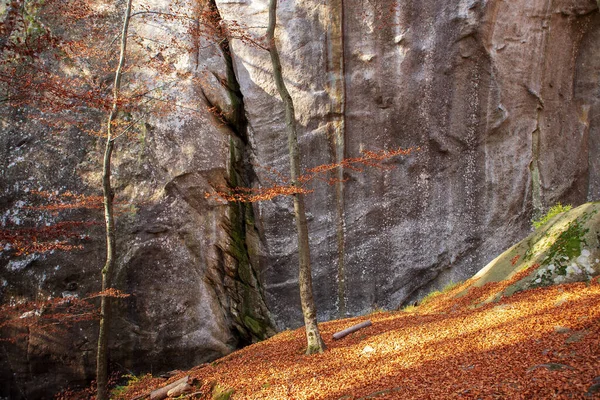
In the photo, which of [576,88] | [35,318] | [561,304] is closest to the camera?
[561,304]

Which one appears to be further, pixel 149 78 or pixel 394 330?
pixel 149 78

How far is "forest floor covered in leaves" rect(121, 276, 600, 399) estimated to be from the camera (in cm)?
499

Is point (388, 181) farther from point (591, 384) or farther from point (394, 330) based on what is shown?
point (591, 384)

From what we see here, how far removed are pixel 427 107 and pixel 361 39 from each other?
2850 millimetres

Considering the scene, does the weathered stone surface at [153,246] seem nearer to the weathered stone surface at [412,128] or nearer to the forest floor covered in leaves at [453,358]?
the weathered stone surface at [412,128]

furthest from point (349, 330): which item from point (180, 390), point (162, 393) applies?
point (162, 393)

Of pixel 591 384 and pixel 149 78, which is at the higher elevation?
pixel 149 78

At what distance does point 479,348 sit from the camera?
646 cm

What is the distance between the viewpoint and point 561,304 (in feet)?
23.7

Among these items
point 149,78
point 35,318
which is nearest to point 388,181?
point 149,78

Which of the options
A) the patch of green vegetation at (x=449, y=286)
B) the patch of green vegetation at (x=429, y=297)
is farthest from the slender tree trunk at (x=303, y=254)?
the patch of green vegetation at (x=449, y=286)

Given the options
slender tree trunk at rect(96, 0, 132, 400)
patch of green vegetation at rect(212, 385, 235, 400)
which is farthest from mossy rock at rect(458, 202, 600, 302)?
slender tree trunk at rect(96, 0, 132, 400)

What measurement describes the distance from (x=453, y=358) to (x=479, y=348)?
0.41 metres

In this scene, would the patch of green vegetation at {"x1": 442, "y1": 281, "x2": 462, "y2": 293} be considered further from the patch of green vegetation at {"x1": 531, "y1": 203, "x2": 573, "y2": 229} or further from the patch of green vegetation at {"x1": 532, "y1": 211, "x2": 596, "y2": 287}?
the patch of green vegetation at {"x1": 532, "y1": 211, "x2": 596, "y2": 287}
